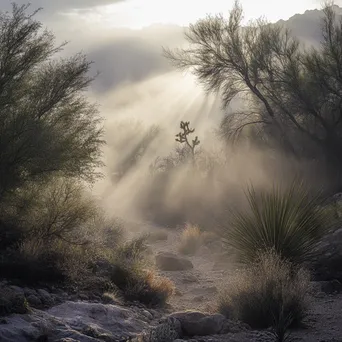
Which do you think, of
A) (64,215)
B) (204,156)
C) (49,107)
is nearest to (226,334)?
(64,215)

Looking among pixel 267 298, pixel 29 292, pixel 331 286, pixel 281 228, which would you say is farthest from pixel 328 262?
pixel 29 292

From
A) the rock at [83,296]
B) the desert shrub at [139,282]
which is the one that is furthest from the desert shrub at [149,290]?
the rock at [83,296]

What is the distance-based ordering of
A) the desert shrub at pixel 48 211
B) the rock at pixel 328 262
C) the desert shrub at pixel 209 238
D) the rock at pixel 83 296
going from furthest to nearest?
the desert shrub at pixel 209 238 < the desert shrub at pixel 48 211 < the rock at pixel 328 262 < the rock at pixel 83 296

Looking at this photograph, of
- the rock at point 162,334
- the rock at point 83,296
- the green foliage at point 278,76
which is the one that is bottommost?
the rock at point 162,334

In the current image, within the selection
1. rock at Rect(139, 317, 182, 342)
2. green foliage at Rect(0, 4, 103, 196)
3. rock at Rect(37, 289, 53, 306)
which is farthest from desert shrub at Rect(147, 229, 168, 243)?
rock at Rect(139, 317, 182, 342)

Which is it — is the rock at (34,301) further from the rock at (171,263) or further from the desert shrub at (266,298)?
the rock at (171,263)

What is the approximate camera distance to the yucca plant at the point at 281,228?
13.5 m

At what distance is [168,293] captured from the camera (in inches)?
544

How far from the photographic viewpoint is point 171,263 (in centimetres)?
1872

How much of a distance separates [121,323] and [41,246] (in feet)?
12.3

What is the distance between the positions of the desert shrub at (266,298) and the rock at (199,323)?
0.56 m

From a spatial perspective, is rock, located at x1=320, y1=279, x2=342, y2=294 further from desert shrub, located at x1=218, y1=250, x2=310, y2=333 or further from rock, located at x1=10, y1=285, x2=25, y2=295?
rock, located at x1=10, y1=285, x2=25, y2=295

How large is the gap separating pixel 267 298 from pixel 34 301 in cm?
→ 395

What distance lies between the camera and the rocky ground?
8.95 m
